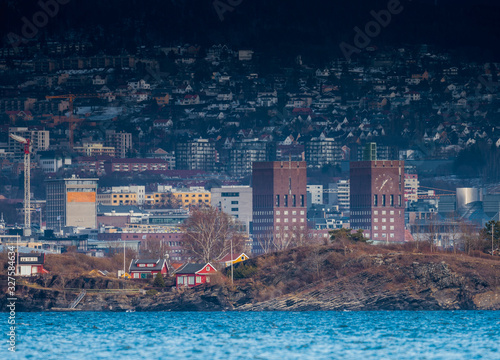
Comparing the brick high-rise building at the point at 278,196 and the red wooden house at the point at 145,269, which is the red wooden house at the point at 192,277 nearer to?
the red wooden house at the point at 145,269

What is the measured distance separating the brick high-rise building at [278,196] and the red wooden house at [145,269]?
274ft

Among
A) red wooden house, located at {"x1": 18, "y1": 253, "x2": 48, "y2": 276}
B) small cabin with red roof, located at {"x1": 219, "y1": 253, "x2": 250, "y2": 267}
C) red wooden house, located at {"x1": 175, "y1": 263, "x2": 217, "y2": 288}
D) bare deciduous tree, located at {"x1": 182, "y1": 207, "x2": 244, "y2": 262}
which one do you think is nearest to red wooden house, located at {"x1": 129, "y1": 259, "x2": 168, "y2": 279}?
red wooden house, located at {"x1": 175, "y1": 263, "x2": 217, "y2": 288}

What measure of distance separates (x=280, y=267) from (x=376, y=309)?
8.27 m

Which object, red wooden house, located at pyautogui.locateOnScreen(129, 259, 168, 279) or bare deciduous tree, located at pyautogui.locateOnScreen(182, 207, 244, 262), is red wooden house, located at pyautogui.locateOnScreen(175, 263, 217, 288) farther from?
bare deciduous tree, located at pyautogui.locateOnScreen(182, 207, 244, 262)

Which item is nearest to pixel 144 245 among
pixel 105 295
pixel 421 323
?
pixel 105 295

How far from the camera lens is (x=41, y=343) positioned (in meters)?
60.1

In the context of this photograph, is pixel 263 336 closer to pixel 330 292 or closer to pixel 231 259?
pixel 330 292

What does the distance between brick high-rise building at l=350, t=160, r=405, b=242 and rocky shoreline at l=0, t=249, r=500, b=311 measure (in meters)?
92.8

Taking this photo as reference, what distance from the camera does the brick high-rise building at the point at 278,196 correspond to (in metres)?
183

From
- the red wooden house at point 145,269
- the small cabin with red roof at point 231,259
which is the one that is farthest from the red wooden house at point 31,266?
the small cabin with red roof at point 231,259

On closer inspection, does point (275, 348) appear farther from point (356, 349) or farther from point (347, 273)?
point (347, 273)

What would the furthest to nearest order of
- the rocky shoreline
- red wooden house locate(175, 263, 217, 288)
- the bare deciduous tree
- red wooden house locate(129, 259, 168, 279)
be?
the bare deciduous tree, red wooden house locate(129, 259, 168, 279), red wooden house locate(175, 263, 217, 288), the rocky shoreline

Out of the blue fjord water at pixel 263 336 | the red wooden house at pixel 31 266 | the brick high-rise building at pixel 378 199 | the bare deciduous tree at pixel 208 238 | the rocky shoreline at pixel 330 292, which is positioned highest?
the brick high-rise building at pixel 378 199

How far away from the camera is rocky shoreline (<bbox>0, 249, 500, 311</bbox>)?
272 ft
